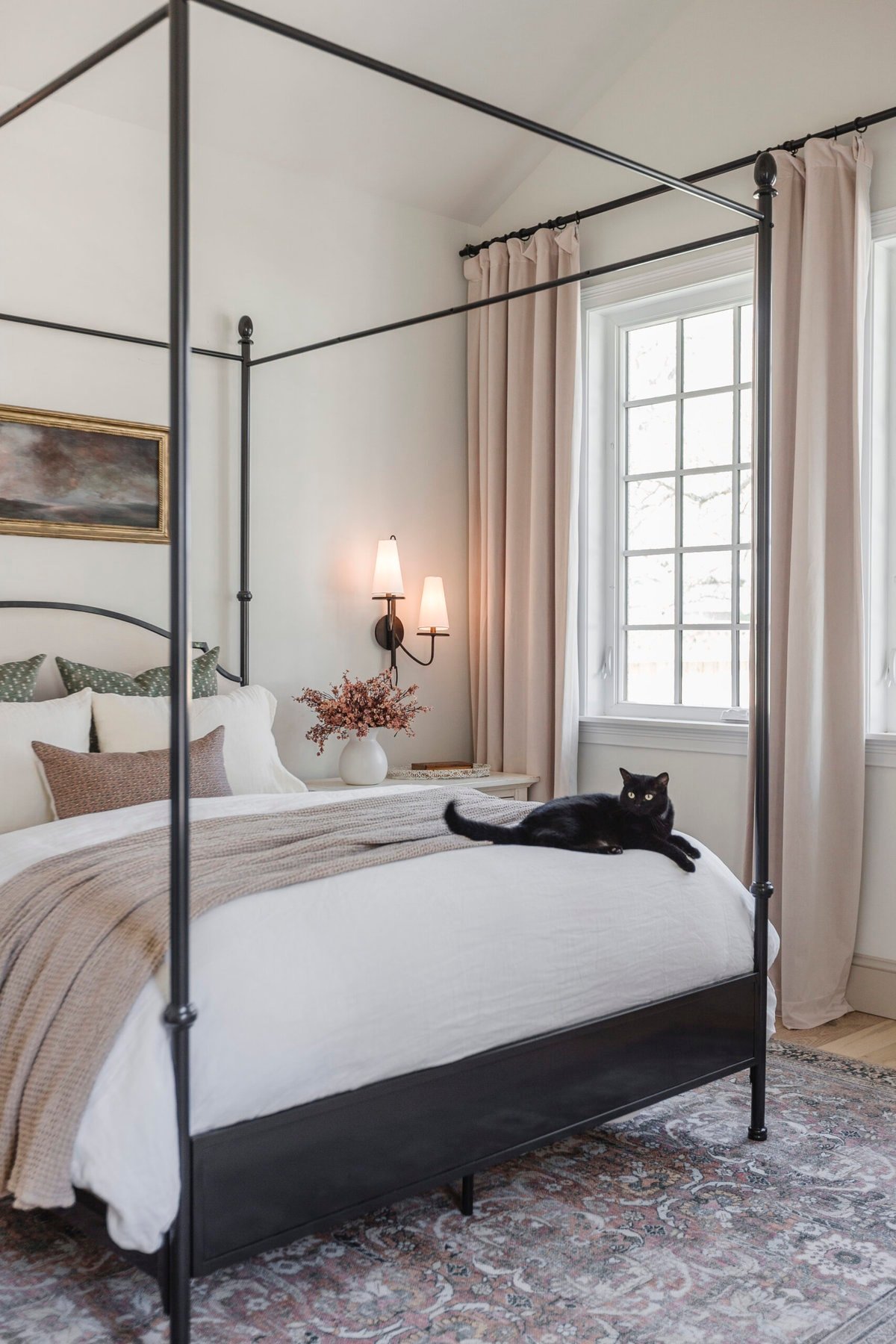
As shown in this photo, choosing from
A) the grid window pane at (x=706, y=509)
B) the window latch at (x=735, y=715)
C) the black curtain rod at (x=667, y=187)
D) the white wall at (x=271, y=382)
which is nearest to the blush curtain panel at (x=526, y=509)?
the black curtain rod at (x=667, y=187)

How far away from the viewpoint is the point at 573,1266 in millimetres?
2133

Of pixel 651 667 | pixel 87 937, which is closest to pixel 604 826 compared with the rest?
pixel 87 937

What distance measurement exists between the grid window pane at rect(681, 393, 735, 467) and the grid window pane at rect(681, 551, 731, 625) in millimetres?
329

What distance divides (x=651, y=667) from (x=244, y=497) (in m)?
1.58

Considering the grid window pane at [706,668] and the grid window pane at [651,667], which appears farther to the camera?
the grid window pane at [651,667]

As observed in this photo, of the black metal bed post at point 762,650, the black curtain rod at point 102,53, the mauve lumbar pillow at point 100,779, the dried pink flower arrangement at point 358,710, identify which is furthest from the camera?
the dried pink flower arrangement at point 358,710

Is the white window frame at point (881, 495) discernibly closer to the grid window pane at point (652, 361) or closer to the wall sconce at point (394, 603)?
the grid window pane at point (652, 361)

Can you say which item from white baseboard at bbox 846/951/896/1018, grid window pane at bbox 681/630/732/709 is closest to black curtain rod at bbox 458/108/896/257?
grid window pane at bbox 681/630/732/709

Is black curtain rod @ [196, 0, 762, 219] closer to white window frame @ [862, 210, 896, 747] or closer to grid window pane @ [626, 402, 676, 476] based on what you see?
white window frame @ [862, 210, 896, 747]

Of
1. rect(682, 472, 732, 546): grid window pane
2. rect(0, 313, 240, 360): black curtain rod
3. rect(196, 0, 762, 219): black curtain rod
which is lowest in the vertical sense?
rect(682, 472, 732, 546): grid window pane

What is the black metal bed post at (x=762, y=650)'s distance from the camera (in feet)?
8.84

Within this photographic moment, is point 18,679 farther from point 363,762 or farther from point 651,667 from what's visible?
point 651,667

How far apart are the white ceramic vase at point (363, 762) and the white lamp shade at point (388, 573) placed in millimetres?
585

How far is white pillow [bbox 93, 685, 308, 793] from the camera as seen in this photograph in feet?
10.6
